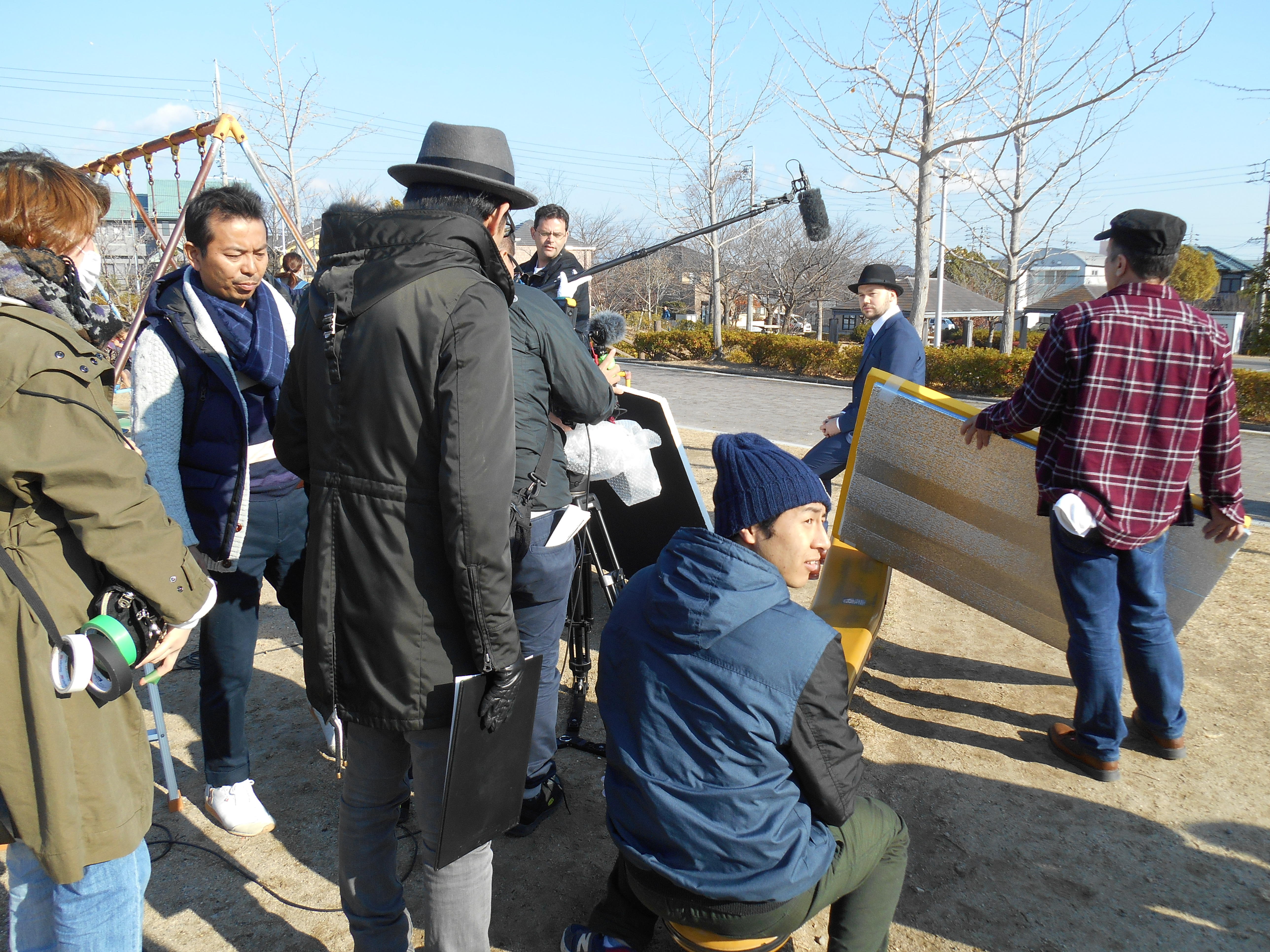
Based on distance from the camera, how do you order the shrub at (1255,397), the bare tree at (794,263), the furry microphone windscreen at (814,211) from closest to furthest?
the furry microphone windscreen at (814,211)
the shrub at (1255,397)
the bare tree at (794,263)

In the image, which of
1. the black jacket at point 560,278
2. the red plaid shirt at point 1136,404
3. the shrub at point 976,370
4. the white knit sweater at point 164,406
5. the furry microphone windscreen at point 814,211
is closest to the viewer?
the white knit sweater at point 164,406

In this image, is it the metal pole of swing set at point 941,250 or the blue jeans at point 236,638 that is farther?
the metal pole of swing set at point 941,250

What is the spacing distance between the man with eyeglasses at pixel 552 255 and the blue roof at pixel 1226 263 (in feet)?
216

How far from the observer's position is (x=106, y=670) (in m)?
1.56

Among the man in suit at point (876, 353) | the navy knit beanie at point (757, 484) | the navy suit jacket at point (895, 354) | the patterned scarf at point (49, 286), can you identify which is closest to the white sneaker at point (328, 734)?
the patterned scarf at point (49, 286)

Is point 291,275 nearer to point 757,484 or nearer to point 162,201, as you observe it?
point 757,484

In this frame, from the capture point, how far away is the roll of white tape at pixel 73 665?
59.8 inches

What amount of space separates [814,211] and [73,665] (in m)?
4.80

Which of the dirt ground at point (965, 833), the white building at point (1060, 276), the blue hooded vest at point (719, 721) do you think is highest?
the white building at point (1060, 276)

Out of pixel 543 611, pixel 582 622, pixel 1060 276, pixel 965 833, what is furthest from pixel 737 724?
pixel 1060 276

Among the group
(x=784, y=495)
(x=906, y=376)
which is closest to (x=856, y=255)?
(x=906, y=376)

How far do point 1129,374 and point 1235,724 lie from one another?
1610 mm

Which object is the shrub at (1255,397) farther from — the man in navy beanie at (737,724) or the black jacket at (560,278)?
the man in navy beanie at (737,724)

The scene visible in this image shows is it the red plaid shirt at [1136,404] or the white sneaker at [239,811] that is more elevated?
the red plaid shirt at [1136,404]
